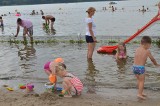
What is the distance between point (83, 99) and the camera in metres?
6.43

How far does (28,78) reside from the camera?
8.84 metres

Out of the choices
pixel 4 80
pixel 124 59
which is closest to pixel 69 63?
pixel 124 59

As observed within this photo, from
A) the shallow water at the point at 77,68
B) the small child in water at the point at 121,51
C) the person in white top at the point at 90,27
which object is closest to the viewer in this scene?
the shallow water at the point at 77,68

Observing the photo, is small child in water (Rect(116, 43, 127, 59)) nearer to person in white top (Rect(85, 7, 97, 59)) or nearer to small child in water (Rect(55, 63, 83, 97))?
person in white top (Rect(85, 7, 97, 59))

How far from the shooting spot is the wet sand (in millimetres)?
6055

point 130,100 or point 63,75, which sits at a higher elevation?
point 63,75

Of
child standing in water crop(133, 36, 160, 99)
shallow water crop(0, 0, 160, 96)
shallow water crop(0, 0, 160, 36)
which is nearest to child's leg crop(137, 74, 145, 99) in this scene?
child standing in water crop(133, 36, 160, 99)

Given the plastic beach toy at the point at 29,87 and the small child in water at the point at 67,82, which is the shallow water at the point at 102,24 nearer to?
the plastic beach toy at the point at 29,87

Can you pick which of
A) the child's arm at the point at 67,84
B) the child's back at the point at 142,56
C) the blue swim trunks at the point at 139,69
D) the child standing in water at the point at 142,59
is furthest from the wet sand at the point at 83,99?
the child's back at the point at 142,56

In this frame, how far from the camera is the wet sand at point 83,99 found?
6.05m

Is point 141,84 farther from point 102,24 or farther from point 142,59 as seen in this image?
point 102,24

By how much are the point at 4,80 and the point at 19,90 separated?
4.45 ft

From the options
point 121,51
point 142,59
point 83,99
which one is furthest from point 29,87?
point 121,51

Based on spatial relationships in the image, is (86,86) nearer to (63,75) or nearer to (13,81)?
(63,75)
